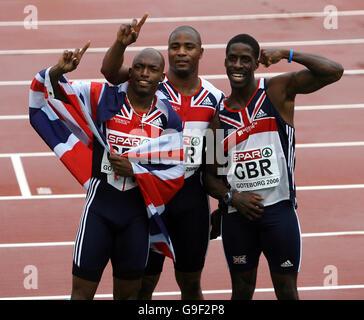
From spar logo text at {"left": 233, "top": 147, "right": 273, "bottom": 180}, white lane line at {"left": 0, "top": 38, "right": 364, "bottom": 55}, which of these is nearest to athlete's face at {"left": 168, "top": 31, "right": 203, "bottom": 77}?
spar logo text at {"left": 233, "top": 147, "right": 273, "bottom": 180}

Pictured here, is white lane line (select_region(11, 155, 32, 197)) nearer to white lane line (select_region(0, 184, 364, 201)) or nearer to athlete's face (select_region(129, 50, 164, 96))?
white lane line (select_region(0, 184, 364, 201))

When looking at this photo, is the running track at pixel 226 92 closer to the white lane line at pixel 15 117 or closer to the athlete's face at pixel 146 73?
the white lane line at pixel 15 117

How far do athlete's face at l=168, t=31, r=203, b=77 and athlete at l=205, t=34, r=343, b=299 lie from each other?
10.8 inches

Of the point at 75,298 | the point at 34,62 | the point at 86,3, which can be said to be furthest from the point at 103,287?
the point at 86,3

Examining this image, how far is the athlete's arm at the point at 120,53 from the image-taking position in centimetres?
496

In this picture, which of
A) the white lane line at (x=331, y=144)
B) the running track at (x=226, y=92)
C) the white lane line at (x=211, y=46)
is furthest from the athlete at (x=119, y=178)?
the white lane line at (x=211, y=46)

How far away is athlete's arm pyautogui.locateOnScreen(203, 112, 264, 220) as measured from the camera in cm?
507

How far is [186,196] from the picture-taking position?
5.36 m

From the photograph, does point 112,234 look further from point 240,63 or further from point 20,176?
point 20,176

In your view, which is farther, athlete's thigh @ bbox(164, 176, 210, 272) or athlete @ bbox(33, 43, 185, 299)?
athlete's thigh @ bbox(164, 176, 210, 272)

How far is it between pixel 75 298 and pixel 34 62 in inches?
264

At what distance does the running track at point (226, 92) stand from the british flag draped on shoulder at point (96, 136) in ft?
6.42

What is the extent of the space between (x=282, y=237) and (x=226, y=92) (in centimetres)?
521

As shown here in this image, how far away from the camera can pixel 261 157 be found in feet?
16.6
